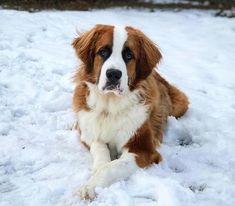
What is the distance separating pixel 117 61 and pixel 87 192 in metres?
1.32

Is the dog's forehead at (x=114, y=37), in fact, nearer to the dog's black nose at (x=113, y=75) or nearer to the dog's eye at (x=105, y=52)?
the dog's eye at (x=105, y=52)

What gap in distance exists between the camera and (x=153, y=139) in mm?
5125

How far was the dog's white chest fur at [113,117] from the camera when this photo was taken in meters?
5.02

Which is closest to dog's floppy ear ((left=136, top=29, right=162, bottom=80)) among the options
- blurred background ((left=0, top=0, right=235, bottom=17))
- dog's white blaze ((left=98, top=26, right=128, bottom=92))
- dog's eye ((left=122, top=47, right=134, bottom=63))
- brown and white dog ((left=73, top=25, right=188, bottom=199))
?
brown and white dog ((left=73, top=25, right=188, bottom=199))

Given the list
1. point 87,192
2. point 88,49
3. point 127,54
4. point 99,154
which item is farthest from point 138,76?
point 87,192

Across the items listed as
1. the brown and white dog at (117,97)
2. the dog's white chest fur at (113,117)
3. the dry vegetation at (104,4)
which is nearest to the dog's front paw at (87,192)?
the brown and white dog at (117,97)

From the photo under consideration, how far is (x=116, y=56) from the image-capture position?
470cm

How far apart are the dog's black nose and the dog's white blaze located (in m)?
0.03

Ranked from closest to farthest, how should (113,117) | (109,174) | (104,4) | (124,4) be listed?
(109,174) → (113,117) → (104,4) → (124,4)

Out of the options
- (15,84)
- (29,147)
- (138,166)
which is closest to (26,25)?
(15,84)

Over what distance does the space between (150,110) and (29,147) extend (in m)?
1.37

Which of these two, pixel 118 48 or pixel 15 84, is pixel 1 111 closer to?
pixel 15 84

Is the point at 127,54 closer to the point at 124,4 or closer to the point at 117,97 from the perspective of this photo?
the point at 117,97

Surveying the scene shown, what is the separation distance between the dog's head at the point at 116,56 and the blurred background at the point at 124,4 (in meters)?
6.87
